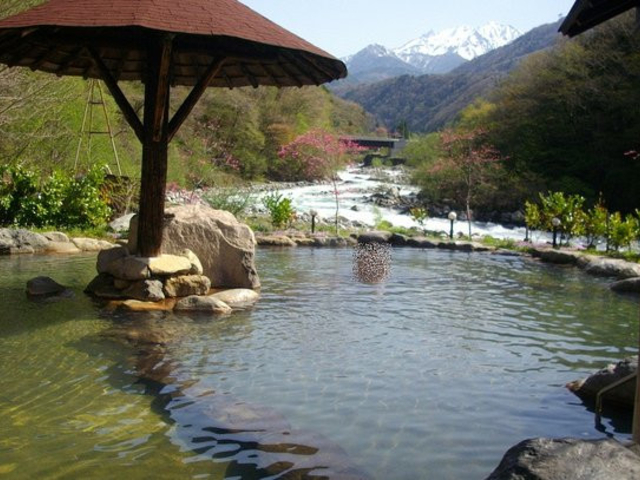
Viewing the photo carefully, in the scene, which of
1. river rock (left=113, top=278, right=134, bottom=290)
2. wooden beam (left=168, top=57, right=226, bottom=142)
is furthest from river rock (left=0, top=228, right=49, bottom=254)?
wooden beam (left=168, top=57, right=226, bottom=142)

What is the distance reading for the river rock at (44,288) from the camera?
327 inches

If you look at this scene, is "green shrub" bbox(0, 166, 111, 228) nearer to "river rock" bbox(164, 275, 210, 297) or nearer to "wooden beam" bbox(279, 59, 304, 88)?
"wooden beam" bbox(279, 59, 304, 88)

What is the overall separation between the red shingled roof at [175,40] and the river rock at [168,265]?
108 inches

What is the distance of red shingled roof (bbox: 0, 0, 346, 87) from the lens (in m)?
6.80

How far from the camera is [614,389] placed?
4719 mm

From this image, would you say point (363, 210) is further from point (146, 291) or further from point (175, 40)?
point (146, 291)

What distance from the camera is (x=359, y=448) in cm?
388

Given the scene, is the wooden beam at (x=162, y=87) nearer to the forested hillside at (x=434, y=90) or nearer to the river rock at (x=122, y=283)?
the river rock at (x=122, y=283)

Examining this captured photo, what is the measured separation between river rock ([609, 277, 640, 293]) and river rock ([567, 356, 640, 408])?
5.67 meters

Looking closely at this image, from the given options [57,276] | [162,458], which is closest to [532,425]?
[162,458]

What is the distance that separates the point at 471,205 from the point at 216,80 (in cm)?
1871

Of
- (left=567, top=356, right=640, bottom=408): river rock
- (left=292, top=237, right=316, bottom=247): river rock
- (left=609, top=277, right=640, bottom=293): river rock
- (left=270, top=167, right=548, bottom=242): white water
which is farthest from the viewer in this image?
(left=270, top=167, right=548, bottom=242): white water

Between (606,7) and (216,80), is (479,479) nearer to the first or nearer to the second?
(606,7)

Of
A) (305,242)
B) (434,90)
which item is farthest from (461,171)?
(434,90)
